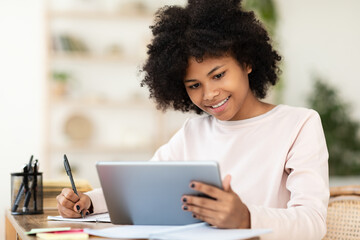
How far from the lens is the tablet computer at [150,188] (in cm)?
112

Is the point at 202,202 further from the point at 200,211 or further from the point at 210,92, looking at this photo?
the point at 210,92

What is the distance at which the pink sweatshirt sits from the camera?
130 cm

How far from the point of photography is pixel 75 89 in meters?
5.51

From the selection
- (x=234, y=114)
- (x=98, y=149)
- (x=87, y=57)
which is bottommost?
(x=234, y=114)

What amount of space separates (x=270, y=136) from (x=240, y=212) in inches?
23.4

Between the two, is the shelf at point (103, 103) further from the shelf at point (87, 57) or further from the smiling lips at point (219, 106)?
the smiling lips at point (219, 106)

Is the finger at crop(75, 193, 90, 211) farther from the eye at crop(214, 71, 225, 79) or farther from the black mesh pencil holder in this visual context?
the eye at crop(214, 71, 225, 79)

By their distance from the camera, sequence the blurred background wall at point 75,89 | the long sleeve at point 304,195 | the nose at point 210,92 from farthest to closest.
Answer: the blurred background wall at point 75,89 < the nose at point 210,92 < the long sleeve at point 304,195

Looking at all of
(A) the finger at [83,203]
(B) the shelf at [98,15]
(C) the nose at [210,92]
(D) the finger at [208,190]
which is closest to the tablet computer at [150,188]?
(D) the finger at [208,190]

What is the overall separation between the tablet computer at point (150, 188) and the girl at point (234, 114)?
286 mm

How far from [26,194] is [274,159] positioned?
0.75 meters

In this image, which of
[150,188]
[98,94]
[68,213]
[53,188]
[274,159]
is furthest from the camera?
[98,94]

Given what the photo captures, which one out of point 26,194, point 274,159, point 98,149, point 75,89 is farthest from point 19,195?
point 75,89

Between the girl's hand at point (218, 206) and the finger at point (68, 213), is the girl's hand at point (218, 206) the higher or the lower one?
the lower one
